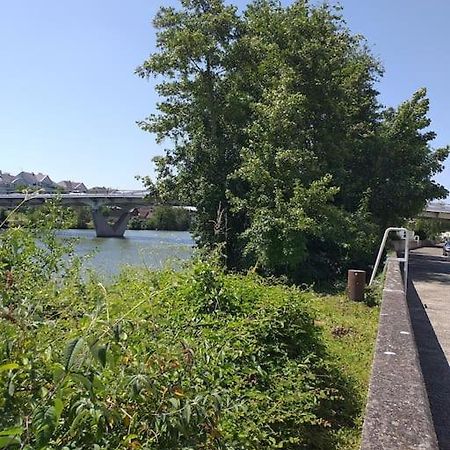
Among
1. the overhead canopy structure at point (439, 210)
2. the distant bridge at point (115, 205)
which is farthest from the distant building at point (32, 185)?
the overhead canopy structure at point (439, 210)

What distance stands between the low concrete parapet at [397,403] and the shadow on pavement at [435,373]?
795 mm

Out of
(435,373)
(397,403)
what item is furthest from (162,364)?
(435,373)

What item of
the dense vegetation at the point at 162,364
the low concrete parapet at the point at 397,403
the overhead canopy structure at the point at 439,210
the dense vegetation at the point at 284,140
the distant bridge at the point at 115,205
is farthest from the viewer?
the overhead canopy structure at the point at 439,210

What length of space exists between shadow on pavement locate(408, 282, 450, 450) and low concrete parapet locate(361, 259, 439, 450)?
79 centimetres

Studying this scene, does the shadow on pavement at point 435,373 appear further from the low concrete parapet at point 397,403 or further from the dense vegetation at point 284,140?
the dense vegetation at point 284,140

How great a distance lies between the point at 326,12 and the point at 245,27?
3.04m

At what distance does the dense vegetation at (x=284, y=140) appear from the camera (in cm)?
1566

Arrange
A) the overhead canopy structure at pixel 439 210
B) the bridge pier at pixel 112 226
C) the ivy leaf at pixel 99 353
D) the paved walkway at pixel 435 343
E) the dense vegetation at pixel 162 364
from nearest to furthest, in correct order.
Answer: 1. the ivy leaf at pixel 99 353
2. the dense vegetation at pixel 162 364
3. the paved walkway at pixel 435 343
4. the overhead canopy structure at pixel 439 210
5. the bridge pier at pixel 112 226

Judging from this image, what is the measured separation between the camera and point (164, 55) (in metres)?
18.8

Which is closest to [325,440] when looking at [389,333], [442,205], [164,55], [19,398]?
[389,333]

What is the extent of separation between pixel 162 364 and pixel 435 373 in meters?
4.88

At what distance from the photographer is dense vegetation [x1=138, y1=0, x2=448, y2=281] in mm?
15664

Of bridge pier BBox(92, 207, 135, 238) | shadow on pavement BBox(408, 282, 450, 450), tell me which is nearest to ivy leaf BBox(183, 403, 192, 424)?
shadow on pavement BBox(408, 282, 450, 450)

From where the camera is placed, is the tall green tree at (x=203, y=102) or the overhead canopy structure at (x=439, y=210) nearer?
the tall green tree at (x=203, y=102)
